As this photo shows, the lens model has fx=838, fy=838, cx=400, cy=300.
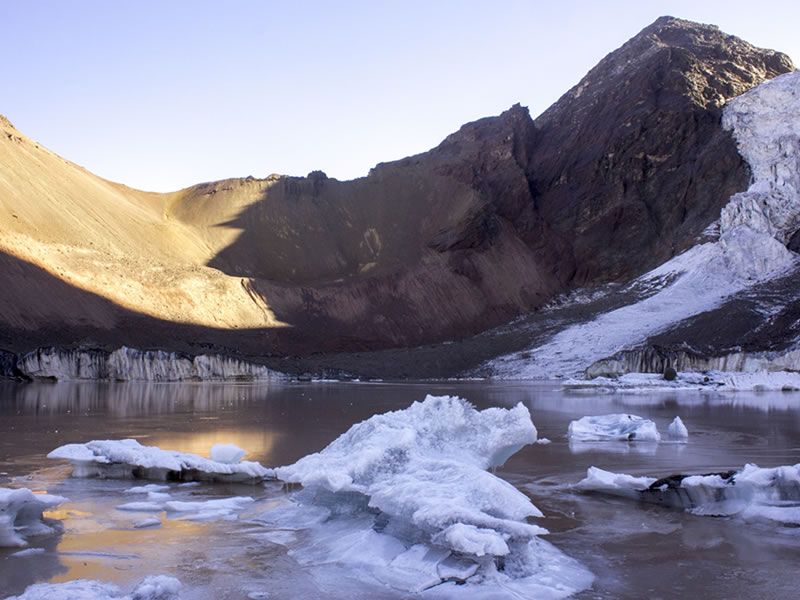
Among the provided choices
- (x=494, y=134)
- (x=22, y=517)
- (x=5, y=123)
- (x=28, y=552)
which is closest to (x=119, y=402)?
(x=22, y=517)

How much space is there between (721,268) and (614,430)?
46632 mm

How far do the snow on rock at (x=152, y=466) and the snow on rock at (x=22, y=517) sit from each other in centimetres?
259

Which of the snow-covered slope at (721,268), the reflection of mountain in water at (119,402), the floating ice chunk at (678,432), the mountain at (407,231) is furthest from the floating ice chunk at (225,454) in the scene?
the snow-covered slope at (721,268)

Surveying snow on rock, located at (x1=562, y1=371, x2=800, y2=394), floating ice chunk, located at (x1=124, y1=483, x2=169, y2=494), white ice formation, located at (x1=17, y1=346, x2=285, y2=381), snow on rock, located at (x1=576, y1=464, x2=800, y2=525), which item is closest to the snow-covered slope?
snow on rock, located at (x1=562, y1=371, x2=800, y2=394)

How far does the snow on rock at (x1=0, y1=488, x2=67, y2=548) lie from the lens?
23.4 feet

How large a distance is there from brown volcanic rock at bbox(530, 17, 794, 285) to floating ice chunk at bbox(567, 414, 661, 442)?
53.4 metres

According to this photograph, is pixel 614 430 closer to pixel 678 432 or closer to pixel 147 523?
pixel 678 432

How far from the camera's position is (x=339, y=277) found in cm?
7669

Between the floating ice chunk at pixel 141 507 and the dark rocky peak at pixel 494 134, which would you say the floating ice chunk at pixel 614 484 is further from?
the dark rocky peak at pixel 494 134

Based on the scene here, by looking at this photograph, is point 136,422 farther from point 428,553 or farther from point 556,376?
point 556,376

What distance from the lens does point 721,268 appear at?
5881cm

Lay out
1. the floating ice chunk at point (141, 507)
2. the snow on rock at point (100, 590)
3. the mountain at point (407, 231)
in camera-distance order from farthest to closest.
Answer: the mountain at point (407, 231), the floating ice chunk at point (141, 507), the snow on rock at point (100, 590)

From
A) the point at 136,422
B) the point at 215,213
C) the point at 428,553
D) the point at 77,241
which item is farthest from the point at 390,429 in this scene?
the point at 215,213

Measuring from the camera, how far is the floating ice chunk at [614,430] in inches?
615
